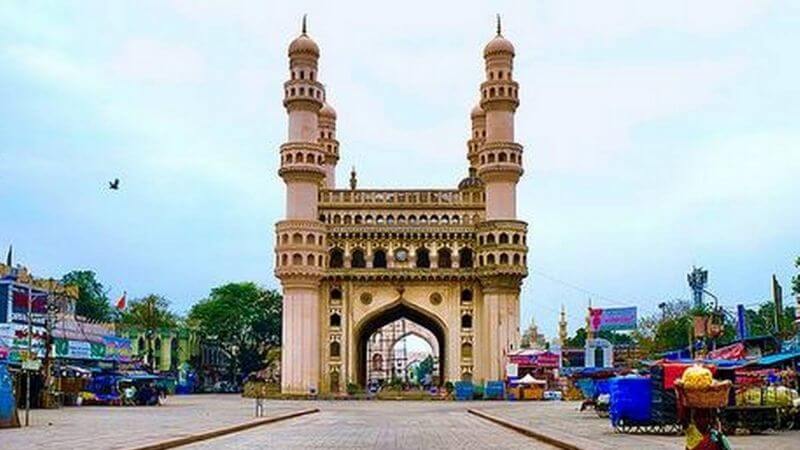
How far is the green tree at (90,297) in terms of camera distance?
109 metres

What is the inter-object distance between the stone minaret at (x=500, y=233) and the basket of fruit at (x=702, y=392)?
216 ft

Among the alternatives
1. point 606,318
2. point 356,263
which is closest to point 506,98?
point 356,263

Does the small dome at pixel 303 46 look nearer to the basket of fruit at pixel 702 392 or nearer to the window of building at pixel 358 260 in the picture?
the window of building at pixel 358 260

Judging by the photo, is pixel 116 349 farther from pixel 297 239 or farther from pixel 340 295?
pixel 340 295

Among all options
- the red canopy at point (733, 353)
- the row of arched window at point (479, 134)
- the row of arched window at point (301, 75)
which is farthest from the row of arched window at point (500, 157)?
the red canopy at point (733, 353)

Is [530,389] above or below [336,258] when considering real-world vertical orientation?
below

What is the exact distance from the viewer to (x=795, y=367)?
2764cm

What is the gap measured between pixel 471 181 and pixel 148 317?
34.9 metres

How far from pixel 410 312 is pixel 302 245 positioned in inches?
401

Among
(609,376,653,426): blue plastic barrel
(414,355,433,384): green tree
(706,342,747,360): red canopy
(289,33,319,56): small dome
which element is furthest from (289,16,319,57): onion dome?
(414,355,433,384): green tree

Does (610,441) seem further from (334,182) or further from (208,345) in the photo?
(208,345)

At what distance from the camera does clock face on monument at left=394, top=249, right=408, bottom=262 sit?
7756 cm

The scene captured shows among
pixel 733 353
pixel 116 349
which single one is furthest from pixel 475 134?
pixel 733 353

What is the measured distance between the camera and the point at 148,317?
336ft
